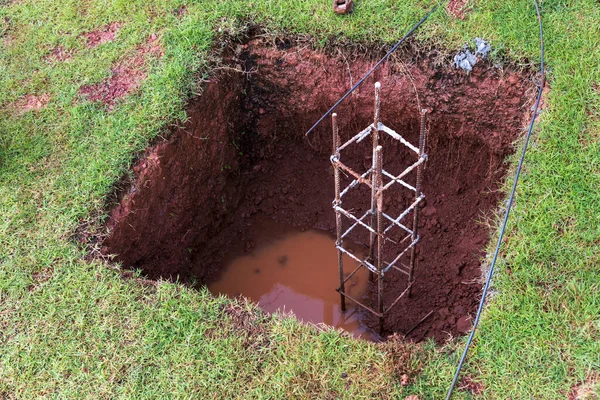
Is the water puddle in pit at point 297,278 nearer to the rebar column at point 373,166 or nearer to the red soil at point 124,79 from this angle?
the rebar column at point 373,166

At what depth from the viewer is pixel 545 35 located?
442 cm

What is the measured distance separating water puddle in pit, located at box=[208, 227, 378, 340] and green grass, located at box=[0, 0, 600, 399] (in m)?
1.28

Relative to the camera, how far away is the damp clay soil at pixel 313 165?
14.2ft

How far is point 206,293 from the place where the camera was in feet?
11.9

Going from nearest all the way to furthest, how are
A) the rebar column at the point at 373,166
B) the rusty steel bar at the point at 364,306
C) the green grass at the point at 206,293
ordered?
the rebar column at the point at 373,166, the green grass at the point at 206,293, the rusty steel bar at the point at 364,306

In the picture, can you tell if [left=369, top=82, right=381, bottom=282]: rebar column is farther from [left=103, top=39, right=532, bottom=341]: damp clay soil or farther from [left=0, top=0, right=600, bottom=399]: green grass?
[left=0, top=0, right=600, bottom=399]: green grass

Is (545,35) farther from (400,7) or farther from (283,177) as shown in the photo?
(283,177)

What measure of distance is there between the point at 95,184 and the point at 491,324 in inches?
110

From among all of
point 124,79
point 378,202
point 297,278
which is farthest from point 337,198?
point 124,79

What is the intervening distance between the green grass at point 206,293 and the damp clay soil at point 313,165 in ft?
0.72

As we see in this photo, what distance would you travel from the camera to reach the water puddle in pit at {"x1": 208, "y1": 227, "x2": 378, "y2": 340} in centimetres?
472

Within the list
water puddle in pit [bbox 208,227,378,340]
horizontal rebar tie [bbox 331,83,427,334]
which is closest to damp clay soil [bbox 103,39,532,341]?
water puddle in pit [bbox 208,227,378,340]

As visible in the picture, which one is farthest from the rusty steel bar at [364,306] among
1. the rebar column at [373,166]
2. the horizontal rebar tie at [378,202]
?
the rebar column at [373,166]

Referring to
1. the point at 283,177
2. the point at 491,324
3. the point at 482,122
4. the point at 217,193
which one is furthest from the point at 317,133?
the point at 491,324
